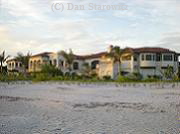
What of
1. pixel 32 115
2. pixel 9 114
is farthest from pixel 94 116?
pixel 9 114

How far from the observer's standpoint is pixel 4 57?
22.0 m

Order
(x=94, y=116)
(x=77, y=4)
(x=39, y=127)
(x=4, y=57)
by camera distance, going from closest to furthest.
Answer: (x=39, y=127) → (x=94, y=116) → (x=77, y=4) → (x=4, y=57)

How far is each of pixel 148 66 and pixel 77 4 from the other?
29319mm

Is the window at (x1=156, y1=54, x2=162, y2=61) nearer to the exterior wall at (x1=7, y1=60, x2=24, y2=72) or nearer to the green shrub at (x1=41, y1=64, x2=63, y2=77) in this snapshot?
the green shrub at (x1=41, y1=64, x2=63, y2=77)

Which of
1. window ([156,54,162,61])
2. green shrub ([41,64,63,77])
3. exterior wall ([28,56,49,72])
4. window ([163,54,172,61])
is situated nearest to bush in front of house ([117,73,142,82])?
window ([156,54,162,61])

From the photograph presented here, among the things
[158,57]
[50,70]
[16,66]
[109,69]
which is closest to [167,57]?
[158,57]

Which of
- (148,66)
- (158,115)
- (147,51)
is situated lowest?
(158,115)

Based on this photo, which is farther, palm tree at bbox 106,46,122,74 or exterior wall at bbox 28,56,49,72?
exterior wall at bbox 28,56,49,72

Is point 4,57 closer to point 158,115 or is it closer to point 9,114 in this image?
point 9,114

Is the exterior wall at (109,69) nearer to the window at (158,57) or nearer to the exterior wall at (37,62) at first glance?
the window at (158,57)

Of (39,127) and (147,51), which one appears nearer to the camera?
(39,127)

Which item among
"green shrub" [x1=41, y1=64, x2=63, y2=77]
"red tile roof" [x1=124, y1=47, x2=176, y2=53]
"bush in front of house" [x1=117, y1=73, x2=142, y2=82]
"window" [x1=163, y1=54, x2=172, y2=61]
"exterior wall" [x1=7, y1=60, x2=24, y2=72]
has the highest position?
"red tile roof" [x1=124, y1=47, x2=176, y2=53]

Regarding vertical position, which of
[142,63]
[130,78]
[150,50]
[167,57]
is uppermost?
[150,50]

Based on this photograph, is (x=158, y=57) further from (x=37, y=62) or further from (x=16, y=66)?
(x=16, y=66)
